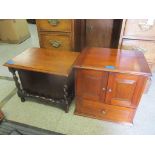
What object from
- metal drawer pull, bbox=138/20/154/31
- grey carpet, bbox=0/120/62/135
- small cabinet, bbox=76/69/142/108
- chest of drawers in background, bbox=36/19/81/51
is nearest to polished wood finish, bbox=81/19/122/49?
chest of drawers in background, bbox=36/19/81/51

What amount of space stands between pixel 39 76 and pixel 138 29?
104 centimetres

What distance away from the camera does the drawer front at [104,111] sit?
4.39 feet

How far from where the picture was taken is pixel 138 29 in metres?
1.33

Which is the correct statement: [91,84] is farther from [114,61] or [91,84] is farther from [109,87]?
[114,61]

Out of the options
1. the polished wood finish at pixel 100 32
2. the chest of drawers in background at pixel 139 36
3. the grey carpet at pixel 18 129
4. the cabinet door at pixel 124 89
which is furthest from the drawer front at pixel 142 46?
the grey carpet at pixel 18 129

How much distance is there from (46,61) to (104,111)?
732 mm

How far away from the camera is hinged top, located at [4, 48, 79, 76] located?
52.0 inches

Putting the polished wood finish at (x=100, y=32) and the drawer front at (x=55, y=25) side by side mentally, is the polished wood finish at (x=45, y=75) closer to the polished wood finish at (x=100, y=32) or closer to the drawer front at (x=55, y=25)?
the drawer front at (x=55, y=25)

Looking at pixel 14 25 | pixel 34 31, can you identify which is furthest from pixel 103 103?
pixel 34 31

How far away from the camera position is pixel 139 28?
1324 mm

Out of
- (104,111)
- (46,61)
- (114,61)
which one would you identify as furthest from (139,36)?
(46,61)

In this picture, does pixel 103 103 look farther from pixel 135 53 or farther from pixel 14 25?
pixel 14 25

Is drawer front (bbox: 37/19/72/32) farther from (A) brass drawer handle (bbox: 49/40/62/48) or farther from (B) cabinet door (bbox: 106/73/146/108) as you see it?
(B) cabinet door (bbox: 106/73/146/108)

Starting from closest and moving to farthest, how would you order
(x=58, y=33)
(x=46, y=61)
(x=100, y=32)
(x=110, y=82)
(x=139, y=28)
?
(x=110, y=82), (x=139, y=28), (x=46, y=61), (x=58, y=33), (x=100, y=32)
